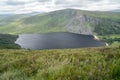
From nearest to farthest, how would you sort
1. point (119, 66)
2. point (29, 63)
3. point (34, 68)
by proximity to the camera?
point (119, 66) < point (34, 68) < point (29, 63)

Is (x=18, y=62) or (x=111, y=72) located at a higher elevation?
(x=111, y=72)

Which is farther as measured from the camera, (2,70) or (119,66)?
(2,70)

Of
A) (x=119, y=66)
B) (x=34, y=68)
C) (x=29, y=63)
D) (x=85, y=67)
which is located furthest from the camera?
(x=29, y=63)

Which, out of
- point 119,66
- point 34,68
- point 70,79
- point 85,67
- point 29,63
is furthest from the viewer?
point 29,63

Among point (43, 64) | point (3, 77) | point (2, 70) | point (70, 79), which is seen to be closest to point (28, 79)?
point (3, 77)

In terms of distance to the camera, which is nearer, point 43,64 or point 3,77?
point 3,77

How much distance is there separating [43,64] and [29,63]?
4.17 feet

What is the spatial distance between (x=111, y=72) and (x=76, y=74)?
1.19 m

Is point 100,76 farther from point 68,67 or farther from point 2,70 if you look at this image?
point 2,70

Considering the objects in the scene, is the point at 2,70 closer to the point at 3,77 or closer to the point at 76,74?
the point at 3,77

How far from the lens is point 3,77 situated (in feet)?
29.6

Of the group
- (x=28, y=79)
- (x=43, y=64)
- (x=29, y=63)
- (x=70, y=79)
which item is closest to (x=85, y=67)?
(x=70, y=79)

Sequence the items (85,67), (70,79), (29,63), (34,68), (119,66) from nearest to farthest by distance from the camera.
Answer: (70,79)
(119,66)
(85,67)
(34,68)
(29,63)

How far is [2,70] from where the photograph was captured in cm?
1137
